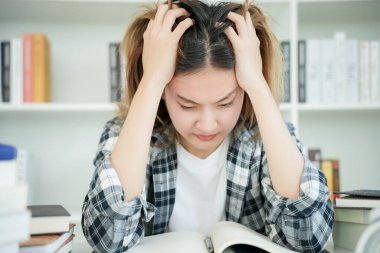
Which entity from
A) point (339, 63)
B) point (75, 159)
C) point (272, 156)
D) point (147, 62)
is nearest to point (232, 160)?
point (272, 156)

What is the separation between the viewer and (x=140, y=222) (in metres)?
0.92

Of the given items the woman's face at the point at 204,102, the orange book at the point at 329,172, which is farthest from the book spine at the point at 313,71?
the woman's face at the point at 204,102

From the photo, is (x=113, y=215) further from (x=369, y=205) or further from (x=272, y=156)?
(x=369, y=205)

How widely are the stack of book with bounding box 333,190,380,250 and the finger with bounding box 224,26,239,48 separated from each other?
14.2 inches

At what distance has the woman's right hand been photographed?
91 cm

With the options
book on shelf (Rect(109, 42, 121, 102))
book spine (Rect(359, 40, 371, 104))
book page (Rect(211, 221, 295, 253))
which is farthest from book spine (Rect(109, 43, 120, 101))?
book page (Rect(211, 221, 295, 253))

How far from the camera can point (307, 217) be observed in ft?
2.77

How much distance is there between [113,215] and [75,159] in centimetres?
112

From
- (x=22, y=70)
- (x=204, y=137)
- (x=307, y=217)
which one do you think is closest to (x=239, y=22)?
(x=204, y=137)

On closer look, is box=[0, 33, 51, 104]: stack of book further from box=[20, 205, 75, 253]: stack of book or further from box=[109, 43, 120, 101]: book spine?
box=[20, 205, 75, 253]: stack of book

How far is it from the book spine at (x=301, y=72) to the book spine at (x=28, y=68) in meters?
0.98

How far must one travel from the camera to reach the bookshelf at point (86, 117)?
1.88m

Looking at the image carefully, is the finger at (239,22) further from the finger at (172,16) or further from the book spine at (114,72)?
the book spine at (114,72)

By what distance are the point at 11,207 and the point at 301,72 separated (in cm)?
141
